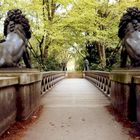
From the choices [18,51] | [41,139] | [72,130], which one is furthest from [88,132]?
[18,51]

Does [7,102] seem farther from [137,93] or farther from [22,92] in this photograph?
[137,93]

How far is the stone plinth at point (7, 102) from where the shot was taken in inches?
237

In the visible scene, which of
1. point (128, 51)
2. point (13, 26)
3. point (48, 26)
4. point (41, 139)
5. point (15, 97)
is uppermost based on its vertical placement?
point (48, 26)

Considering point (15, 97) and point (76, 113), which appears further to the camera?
point (76, 113)

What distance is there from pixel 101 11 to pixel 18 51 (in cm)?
1827

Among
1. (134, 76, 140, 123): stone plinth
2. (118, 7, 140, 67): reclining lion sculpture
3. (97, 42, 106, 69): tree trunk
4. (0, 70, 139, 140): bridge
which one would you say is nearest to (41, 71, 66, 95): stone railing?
(118, 7, 140, 67): reclining lion sculpture

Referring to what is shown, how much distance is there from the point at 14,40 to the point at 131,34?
3.39 meters

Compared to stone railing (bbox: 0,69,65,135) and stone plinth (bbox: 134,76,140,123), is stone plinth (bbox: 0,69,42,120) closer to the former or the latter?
stone railing (bbox: 0,69,65,135)

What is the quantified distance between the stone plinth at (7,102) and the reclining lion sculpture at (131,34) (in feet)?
12.3

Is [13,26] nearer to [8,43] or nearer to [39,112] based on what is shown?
[8,43]

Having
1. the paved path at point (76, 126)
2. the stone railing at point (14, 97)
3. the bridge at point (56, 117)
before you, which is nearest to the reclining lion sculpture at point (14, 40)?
the stone railing at point (14, 97)

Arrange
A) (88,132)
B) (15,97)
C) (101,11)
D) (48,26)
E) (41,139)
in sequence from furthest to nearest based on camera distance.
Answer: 1. (101,11)
2. (48,26)
3. (15,97)
4. (88,132)
5. (41,139)

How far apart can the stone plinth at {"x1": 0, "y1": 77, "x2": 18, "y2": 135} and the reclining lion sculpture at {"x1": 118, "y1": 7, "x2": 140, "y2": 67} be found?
375 cm

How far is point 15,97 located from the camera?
734 centimetres
